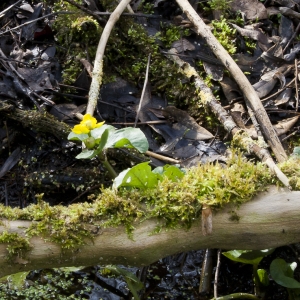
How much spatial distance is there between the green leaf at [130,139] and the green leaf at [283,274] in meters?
0.84

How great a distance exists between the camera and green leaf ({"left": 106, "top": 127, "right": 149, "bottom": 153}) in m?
1.95

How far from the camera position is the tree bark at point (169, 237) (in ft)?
5.83

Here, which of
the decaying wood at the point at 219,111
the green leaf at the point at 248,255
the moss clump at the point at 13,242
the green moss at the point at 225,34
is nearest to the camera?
the moss clump at the point at 13,242

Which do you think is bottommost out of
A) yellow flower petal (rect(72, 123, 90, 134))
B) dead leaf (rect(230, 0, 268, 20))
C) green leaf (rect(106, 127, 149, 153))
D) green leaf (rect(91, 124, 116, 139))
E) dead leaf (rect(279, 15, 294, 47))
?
green leaf (rect(106, 127, 149, 153))

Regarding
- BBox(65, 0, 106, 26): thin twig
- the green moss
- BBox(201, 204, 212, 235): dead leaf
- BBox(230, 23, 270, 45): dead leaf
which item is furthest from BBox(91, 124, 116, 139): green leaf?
BBox(230, 23, 270, 45): dead leaf

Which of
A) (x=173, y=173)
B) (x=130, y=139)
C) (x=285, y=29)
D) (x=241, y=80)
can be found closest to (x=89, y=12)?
(x=241, y=80)

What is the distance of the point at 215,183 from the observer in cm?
182

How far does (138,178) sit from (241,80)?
1.26m

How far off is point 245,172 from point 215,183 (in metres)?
0.15

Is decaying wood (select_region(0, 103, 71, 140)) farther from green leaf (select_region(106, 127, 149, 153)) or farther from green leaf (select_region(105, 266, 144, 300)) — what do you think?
green leaf (select_region(105, 266, 144, 300))

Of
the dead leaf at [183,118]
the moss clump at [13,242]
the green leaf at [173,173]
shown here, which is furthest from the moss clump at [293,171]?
the moss clump at [13,242]

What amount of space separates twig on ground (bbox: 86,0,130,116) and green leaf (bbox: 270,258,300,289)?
4.12ft

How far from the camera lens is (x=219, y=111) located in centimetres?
278

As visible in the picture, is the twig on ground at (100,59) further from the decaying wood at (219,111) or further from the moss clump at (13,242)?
the moss clump at (13,242)
